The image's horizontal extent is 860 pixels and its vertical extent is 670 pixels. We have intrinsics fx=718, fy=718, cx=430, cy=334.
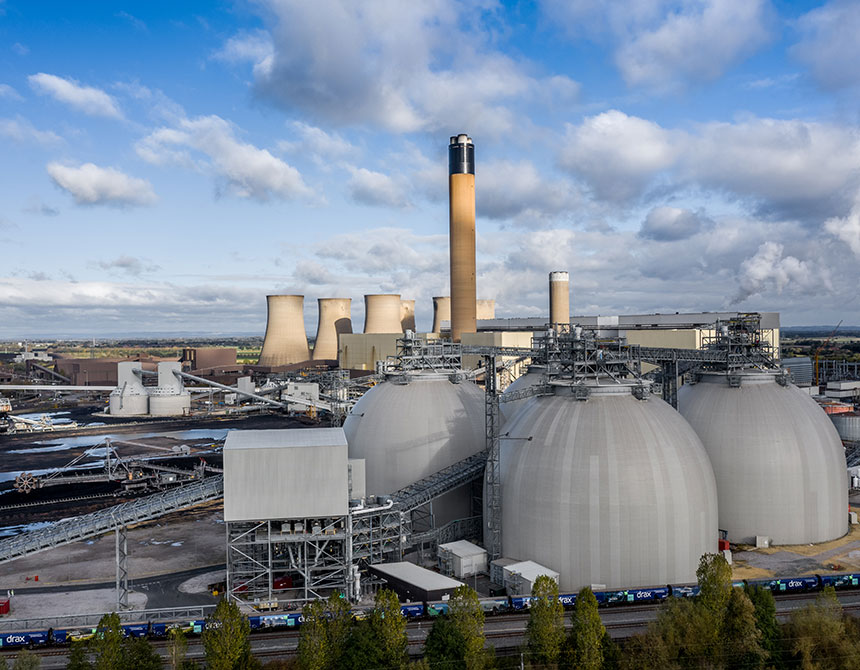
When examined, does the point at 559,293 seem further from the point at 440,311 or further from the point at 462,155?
the point at 440,311

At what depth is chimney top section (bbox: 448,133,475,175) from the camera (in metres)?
79.2

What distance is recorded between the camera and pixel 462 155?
79125mm

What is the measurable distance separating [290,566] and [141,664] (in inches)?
Result: 447

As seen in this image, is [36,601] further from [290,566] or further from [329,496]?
[329,496]

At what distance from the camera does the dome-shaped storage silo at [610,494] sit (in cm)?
3275

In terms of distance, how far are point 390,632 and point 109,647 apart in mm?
8954

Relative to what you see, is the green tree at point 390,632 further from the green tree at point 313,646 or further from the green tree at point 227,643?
the green tree at point 227,643

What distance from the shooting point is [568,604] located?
3103 cm

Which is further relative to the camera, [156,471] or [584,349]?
[156,471]

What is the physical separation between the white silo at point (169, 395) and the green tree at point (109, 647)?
85983 millimetres

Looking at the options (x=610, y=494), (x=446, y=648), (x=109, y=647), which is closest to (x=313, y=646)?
(x=446, y=648)

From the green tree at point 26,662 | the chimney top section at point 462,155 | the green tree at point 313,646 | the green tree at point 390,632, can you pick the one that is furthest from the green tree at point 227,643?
the chimney top section at point 462,155

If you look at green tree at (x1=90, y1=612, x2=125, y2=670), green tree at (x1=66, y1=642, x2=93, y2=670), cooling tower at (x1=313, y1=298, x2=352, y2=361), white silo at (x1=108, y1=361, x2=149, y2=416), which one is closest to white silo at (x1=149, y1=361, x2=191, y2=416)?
white silo at (x1=108, y1=361, x2=149, y2=416)

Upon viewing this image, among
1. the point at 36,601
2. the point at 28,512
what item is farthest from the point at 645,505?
the point at 28,512
